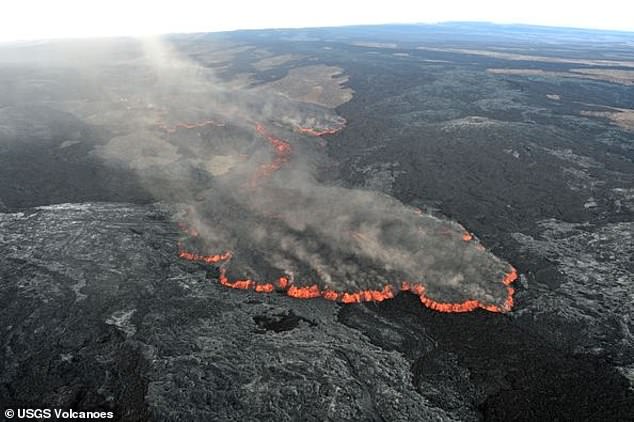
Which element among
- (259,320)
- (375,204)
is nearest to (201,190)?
(375,204)

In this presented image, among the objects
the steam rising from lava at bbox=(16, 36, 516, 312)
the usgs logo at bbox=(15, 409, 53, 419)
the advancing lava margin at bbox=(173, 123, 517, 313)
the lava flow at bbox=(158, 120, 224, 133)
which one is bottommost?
the usgs logo at bbox=(15, 409, 53, 419)

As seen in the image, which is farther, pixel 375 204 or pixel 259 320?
pixel 375 204

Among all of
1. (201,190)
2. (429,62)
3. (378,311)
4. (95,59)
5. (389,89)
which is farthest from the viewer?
(95,59)

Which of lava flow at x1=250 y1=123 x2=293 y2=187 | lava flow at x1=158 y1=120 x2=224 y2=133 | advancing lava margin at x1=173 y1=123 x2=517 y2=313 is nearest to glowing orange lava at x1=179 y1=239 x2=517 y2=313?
advancing lava margin at x1=173 y1=123 x2=517 y2=313

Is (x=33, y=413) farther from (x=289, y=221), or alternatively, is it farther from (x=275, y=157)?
(x=275, y=157)

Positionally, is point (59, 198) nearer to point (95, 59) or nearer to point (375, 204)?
point (375, 204)

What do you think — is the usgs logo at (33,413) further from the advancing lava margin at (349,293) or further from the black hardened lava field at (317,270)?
the advancing lava margin at (349,293)

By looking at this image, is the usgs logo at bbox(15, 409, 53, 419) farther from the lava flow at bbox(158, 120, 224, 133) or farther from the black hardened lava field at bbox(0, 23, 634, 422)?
the lava flow at bbox(158, 120, 224, 133)

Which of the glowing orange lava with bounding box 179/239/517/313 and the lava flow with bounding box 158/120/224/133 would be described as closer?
the glowing orange lava with bounding box 179/239/517/313

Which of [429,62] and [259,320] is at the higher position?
[429,62]
